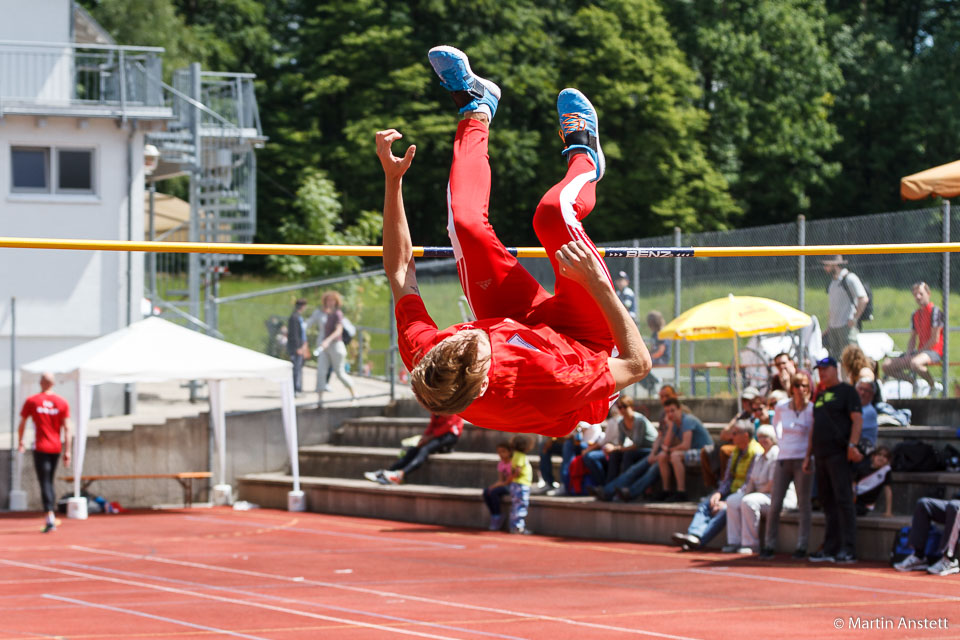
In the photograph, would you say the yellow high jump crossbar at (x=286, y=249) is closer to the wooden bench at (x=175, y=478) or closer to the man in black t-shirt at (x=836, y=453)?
the man in black t-shirt at (x=836, y=453)

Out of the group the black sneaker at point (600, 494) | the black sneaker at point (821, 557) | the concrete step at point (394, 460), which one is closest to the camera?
the black sneaker at point (821, 557)

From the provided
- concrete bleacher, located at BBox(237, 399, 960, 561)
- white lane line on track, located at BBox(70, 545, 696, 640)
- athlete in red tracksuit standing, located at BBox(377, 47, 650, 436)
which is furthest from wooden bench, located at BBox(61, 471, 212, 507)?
athlete in red tracksuit standing, located at BBox(377, 47, 650, 436)

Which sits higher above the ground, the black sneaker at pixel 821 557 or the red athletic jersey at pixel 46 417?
the red athletic jersey at pixel 46 417

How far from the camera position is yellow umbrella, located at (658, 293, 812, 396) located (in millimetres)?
12688

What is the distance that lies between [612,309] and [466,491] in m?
10.4

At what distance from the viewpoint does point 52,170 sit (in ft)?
64.5

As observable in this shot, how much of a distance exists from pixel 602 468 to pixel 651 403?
177 centimetres

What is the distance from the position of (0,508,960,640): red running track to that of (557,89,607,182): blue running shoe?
11.3 ft

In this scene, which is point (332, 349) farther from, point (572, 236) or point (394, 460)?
point (572, 236)

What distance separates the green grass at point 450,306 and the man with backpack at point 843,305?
172 mm

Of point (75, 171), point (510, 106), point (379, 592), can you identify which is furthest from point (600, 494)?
point (510, 106)

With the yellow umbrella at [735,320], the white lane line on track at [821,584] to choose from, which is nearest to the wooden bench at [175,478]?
the yellow umbrella at [735,320]

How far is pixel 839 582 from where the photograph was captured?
30.8 feet

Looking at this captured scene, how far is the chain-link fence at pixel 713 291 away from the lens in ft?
41.1
